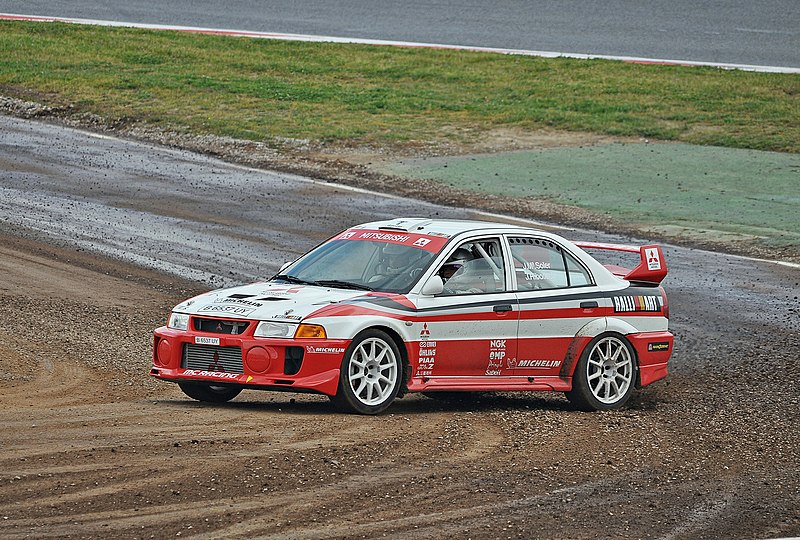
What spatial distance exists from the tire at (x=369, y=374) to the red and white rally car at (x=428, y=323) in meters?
0.01

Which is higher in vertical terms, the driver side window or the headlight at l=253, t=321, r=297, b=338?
the driver side window

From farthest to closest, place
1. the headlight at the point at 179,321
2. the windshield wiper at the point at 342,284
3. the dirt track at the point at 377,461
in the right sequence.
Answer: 1. the windshield wiper at the point at 342,284
2. the headlight at the point at 179,321
3. the dirt track at the point at 377,461

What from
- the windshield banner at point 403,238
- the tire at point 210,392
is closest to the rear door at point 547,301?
the windshield banner at point 403,238

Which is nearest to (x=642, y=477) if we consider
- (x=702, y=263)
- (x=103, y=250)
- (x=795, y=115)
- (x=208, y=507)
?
(x=208, y=507)

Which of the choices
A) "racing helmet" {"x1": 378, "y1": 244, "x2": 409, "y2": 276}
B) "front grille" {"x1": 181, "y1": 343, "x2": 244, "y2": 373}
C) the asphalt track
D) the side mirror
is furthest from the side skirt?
the asphalt track

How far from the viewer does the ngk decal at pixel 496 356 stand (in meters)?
10.8

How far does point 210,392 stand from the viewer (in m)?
10.7

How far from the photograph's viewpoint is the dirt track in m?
7.42

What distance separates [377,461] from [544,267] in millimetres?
3288

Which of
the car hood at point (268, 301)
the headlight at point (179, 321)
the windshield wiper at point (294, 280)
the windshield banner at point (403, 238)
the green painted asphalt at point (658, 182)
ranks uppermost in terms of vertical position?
the green painted asphalt at point (658, 182)

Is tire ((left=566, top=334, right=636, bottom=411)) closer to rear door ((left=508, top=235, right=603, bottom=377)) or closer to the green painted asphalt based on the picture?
rear door ((left=508, top=235, right=603, bottom=377))

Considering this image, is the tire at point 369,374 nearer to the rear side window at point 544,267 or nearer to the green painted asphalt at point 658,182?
the rear side window at point 544,267

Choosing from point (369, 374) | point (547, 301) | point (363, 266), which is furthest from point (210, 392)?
point (547, 301)

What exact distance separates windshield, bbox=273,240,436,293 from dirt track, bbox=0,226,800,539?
0.96 metres
